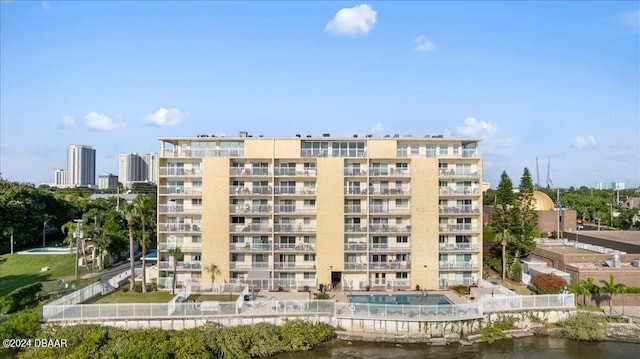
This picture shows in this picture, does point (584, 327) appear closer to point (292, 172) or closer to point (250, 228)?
point (292, 172)

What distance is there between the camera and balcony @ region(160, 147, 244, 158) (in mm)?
39375

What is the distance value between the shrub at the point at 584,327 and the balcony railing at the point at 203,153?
3014cm

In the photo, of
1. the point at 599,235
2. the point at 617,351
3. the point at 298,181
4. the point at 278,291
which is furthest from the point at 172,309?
the point at 599,235

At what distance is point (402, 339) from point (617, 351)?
48.0 ft

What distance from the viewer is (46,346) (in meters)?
26.6

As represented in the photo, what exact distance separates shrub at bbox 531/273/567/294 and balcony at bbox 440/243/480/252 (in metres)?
5.61

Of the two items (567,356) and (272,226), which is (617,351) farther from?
(272,226)

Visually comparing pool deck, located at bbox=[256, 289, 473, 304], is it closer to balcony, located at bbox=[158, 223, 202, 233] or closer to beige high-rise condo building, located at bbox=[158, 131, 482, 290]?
beige high-rise condo building, located at bbox=[158, 131, 482, 290]

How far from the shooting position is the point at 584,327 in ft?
101

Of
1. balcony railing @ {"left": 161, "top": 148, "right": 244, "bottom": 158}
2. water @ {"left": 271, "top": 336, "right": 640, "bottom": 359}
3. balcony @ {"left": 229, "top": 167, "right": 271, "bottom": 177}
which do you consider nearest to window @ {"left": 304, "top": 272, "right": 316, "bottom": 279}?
water @ {"left": 271, "top": 336, "right": 640, "bottom": 359}

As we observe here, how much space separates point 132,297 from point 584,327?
35.6m

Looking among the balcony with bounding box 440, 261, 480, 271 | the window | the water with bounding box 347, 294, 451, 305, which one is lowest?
the water with bounding box 347, 294, 451, 305

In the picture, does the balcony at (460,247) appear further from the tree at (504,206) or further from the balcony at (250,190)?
the balcony at (250,190)

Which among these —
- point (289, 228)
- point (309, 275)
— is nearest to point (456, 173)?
point (289, 228)
